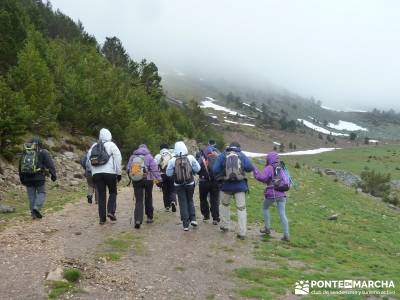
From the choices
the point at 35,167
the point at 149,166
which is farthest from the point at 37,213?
the point at 149,166

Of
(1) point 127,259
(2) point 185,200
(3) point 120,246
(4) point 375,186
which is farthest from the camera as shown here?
(4) point 375,186

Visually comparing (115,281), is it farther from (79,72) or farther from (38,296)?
(79,72)

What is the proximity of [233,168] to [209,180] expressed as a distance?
1960mm

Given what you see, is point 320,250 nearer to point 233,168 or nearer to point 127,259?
point 233,168

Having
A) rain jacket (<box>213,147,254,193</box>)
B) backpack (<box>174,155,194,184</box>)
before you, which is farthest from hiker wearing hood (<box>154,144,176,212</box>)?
rain jacket (<box>213,147,254,193</box>)

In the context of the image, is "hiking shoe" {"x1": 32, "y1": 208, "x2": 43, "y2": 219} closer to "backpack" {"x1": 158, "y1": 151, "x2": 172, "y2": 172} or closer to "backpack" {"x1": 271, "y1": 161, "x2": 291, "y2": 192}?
"backpack" {"x1": 158, "y1": 151, "x2": 172, "y2": 172}

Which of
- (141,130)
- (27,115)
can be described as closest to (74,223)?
(27,115)

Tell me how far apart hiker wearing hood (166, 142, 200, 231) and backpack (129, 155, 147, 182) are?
772 mm

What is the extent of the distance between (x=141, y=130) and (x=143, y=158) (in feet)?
88.4

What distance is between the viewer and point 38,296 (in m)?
8.87

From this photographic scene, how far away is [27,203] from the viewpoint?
67.9ft

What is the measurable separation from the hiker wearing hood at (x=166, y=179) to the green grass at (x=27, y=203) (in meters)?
4.15

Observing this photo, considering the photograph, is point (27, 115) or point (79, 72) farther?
point (79, 72)

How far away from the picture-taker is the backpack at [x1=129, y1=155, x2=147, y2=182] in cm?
1449
